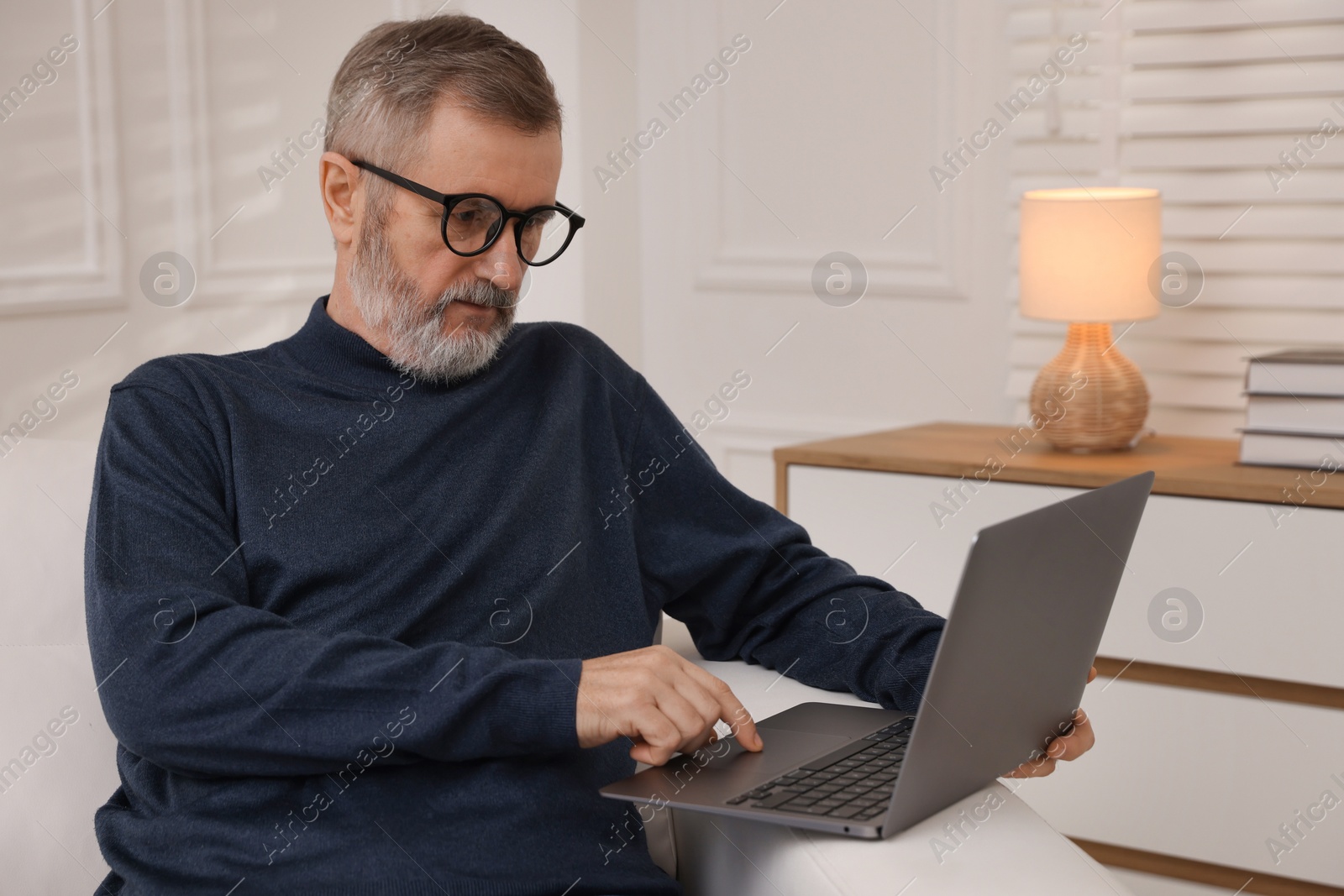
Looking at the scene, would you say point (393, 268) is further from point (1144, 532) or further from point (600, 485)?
point (1144, 532)

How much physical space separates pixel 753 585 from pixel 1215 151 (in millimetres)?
1633

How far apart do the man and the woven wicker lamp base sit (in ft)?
3.43

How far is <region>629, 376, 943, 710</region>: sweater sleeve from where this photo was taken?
1.34 meters

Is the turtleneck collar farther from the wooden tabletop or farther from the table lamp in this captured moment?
the table lamp

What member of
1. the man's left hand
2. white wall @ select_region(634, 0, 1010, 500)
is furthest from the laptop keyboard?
white wall @ select_region(634, 0, 1010, 500)

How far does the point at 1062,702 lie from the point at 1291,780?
118cm

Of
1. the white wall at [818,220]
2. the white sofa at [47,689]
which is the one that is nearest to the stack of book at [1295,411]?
the white wall at [818,220]

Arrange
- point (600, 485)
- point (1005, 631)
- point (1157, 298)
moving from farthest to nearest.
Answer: point (1157, 298), point (600, 485), point (1005, 631)

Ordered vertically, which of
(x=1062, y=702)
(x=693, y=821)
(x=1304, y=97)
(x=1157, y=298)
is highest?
(x=1304, y=97)

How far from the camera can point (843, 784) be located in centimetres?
109

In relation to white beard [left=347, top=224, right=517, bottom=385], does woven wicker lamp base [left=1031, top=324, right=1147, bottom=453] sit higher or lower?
lower

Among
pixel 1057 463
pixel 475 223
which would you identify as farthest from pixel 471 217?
pixel 1057 463

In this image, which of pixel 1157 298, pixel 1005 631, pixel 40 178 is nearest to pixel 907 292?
pixel 1157 298

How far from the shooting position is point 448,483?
1.35 metres
